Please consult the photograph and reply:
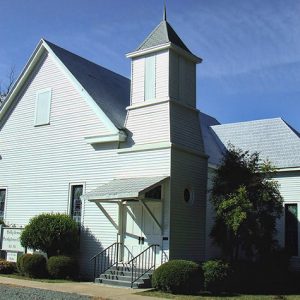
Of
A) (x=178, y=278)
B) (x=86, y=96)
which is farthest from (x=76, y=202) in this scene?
(x=178, y=278)

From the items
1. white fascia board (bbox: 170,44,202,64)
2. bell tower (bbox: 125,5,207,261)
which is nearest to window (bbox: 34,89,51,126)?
bell tower (bbox: 125,5,207,261)

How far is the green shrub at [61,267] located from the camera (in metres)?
19.4

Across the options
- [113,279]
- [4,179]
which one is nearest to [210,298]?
[113,279]

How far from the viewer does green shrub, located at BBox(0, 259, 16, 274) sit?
21.0 metres

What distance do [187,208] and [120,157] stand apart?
11.2 ft

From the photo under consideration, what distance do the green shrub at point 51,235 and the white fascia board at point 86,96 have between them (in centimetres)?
417

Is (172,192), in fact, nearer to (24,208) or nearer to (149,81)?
(149,81)

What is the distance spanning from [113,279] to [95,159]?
18.0 ft

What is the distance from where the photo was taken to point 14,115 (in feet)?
83.0

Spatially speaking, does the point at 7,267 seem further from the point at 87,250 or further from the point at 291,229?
the point at 291,229

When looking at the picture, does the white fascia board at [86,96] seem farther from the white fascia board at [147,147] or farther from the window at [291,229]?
the window at [291,229]

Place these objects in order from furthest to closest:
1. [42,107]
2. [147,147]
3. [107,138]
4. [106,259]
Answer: [42,107] < [107,138] < [106,259] < [147,147]

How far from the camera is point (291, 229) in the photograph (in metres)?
23.9

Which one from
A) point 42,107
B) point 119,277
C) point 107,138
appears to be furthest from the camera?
point 42,107
